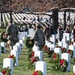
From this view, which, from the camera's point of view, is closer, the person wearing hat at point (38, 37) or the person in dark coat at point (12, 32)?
the person wearing hat at point (38, 37)

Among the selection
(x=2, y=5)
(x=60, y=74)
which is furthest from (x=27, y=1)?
(x=60, y=74)

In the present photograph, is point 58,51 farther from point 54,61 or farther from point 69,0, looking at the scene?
point 69,0

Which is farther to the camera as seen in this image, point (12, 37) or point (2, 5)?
point (2, 5)

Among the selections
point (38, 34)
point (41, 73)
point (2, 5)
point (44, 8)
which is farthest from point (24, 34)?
point (41, 73)

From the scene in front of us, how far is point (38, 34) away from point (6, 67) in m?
5.95

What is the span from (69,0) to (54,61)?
53.6 feet

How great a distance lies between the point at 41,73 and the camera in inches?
503

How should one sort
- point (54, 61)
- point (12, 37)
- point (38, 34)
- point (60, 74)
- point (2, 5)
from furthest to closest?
point (2, 5)
point (12, 37)
point (38, 34)
point (54, 61)
point (60, 74)

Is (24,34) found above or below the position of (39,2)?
below

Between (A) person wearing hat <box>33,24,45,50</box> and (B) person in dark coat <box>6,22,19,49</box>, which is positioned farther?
(B) person in dark coat <box>6,22,19,49</box>

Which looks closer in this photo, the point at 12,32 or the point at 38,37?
the point at 38,37

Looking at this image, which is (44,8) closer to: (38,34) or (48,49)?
(48,49)

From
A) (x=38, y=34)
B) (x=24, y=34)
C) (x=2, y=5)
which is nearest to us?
(x=38, y=34)

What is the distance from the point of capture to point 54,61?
18172 millimetres
